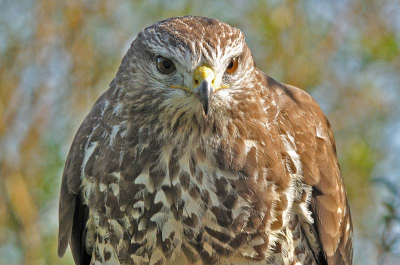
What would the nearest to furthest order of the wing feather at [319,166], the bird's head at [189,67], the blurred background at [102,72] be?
the bird's head at [189,67], the wing feather at [319,166], the blurred background at [102,72]

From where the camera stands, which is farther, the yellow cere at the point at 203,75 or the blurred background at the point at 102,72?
the blurred background at the point at 102,72

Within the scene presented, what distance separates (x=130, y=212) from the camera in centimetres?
402

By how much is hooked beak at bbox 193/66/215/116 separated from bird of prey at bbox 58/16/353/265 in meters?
0.07

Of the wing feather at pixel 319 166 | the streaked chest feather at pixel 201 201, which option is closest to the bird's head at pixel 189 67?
the streaked chest feather at pixel 201 201

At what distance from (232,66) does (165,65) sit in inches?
13.4

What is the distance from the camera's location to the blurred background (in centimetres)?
696

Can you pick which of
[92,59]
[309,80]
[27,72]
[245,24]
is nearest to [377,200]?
[309,80]

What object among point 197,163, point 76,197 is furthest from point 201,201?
point 76,197

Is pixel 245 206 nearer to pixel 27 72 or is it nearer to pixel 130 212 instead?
pixel 130 212

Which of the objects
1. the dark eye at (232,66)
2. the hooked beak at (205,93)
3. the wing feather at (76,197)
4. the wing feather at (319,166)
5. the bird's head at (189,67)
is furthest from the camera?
the wing feather at (76,197)

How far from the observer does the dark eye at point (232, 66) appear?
→ 3.80 metres

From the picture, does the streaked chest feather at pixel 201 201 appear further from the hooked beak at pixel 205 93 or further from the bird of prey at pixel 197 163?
the hooked beak at pixel 205 93

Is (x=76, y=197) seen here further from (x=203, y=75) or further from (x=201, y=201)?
(x=203, y=75)

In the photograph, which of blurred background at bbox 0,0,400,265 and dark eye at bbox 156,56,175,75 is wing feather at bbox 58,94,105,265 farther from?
blurred background at bbox 0,0,400,265
